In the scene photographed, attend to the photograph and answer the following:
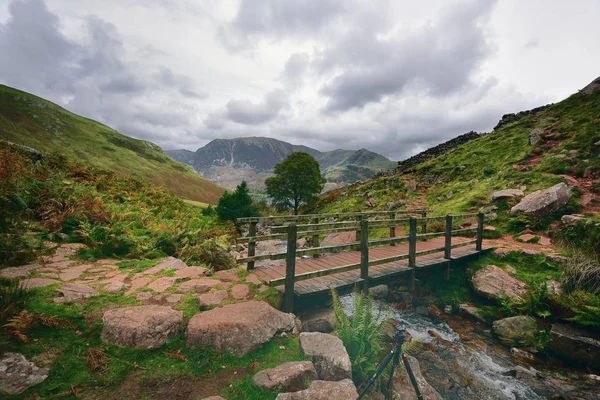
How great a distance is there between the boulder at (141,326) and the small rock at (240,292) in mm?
1330

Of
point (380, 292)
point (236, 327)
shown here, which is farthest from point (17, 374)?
point (380, 292)

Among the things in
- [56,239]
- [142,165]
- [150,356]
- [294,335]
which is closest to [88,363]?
[150,356]

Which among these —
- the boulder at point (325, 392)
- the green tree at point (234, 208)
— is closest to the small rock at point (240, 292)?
the boulder at point (325, 392)

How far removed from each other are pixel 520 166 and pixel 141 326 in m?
22.4

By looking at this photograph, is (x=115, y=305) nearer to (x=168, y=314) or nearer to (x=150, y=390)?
(x=168, y=314)

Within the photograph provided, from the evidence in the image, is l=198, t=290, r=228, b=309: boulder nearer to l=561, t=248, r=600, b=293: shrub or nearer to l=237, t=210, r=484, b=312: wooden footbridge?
l=237, t=210, r=484, b=312: wooden footbridge

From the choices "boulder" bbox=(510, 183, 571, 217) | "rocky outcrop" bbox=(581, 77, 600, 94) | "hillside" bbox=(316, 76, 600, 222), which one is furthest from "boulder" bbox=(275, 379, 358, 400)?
"rocky outcrop" bbox=(581, 77, 600, 94)

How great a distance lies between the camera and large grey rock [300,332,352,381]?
4.42m

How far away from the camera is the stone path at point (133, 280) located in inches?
200

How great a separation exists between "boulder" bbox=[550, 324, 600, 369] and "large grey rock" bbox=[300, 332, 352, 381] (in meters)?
5.96

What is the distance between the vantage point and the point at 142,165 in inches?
2495

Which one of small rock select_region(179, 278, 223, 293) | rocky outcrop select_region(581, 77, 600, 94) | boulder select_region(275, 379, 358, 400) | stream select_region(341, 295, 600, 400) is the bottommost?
stream select_region(341, 295, 600, 400)

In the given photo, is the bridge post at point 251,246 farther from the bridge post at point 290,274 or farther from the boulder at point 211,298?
the boulder at point 211,298

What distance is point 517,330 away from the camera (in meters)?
7.25
